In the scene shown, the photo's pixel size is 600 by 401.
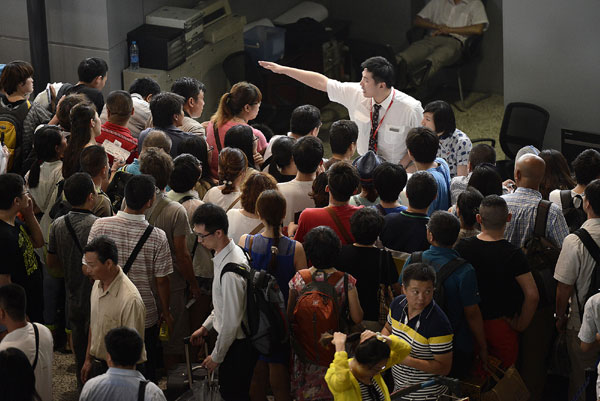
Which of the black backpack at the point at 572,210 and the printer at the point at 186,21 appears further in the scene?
the printer at the point at 186,21

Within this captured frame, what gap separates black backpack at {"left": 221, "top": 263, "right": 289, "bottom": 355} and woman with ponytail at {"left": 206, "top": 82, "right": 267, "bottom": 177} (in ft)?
6.33

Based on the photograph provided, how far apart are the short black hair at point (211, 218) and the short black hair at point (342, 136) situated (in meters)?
1.54

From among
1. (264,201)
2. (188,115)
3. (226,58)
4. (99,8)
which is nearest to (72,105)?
(188,115)

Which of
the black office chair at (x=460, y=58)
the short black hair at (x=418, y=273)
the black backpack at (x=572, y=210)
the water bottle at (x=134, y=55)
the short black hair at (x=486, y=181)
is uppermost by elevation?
the short black hair at (x=418, y=273)

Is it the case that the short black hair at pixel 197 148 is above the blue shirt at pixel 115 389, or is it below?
above

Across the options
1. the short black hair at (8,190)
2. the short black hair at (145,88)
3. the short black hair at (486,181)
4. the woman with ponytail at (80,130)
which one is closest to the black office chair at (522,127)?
the short black hair at (486,181)

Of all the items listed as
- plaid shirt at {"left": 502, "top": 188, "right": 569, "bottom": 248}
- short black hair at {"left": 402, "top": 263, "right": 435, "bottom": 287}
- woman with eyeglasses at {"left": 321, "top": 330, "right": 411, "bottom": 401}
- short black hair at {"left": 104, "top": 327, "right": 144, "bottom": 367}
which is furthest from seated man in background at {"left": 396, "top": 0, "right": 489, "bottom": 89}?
short black hair at {"left": 104, "top": 327, "right": 144, "bottom": 367}

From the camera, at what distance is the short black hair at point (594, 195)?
479 centimetres

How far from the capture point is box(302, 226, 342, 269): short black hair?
14.4ft

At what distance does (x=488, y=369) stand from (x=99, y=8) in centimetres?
585

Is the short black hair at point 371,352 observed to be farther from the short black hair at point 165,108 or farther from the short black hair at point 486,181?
the short black hair at point 165,108

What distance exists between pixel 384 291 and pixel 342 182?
66 centimetres

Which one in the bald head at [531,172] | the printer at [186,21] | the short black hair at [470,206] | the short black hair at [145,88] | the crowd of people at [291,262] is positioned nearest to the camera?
the crowd of people at [291,262]

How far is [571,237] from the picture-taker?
4793 mm
